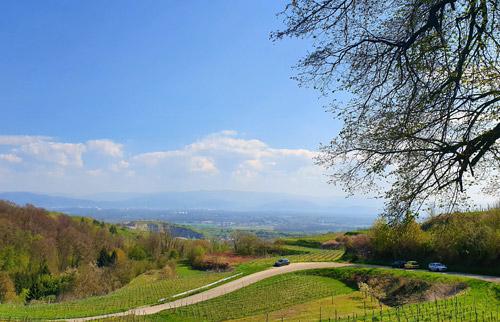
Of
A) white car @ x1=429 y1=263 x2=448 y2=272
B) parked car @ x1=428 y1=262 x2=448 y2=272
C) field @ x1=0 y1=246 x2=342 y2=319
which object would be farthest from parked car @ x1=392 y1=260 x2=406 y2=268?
field @ x1=0 y1=246 x2=342 y2=319

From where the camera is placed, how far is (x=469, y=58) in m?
7.82

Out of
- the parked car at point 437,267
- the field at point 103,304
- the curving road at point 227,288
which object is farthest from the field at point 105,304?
the parked car at point 437,267

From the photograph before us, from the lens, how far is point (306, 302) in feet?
102

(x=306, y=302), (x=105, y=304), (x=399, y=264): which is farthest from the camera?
(x=399, y=264)

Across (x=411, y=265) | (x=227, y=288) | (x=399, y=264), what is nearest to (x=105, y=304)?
(x=227, y=288)

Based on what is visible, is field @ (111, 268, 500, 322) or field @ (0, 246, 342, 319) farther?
field @ (0, 246, 342, 319)

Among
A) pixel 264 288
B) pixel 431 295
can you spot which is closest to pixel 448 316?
pixel 431 295

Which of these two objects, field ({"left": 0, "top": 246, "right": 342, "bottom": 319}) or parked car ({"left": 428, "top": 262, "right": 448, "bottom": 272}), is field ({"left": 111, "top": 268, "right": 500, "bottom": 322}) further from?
field ({"left": 0, "top": 246, "right": 342, "bottom": 319})

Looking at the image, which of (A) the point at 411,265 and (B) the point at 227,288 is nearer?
(A) the point at 411,265

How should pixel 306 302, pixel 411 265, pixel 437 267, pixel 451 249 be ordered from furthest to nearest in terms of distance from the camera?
pixel 411 265 → pixel 451 249 → pixel 437 267 → pixel 306 302

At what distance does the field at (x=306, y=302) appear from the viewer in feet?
66.4

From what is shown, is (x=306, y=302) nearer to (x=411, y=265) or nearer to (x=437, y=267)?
(x=437, y=267)

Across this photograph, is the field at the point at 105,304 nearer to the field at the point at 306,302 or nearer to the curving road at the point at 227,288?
the curving road at the point at 227,288

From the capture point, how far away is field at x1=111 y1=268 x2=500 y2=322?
20.2 m
